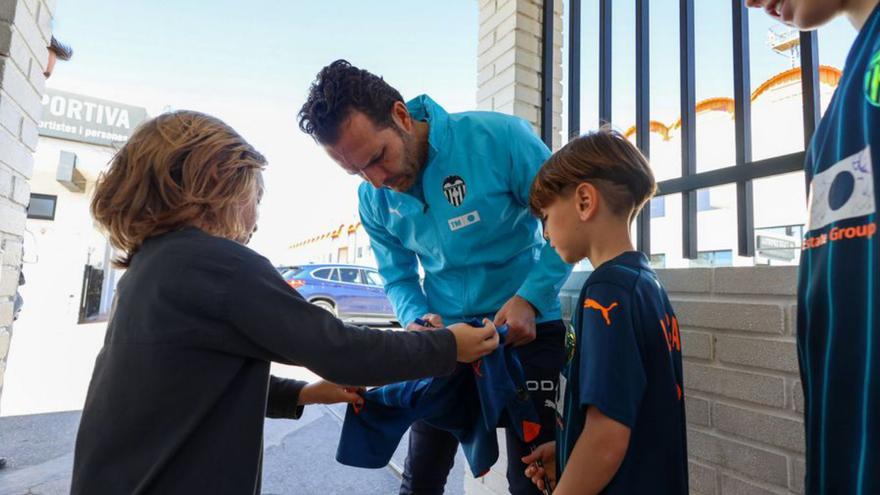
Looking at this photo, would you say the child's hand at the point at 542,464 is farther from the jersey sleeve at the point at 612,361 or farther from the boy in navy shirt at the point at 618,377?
the jersey sleeve at the point at 612,361

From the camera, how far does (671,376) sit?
2.72 feet

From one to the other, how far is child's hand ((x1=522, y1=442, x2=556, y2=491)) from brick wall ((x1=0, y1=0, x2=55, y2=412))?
79.0 inches

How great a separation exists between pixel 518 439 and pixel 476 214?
1.94 ft

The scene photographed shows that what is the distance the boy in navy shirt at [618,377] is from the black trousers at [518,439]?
23cm

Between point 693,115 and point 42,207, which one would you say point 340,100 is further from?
point 42,207

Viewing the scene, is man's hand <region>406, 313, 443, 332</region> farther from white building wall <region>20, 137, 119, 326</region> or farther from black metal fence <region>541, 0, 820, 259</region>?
white building wall <region>20, 137, 119, 326</region>

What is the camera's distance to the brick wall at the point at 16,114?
1615mm

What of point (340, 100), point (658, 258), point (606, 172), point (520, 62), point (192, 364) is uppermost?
point (520, 62)

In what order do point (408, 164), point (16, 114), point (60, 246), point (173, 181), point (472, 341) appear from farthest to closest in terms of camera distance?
point (60, 246)
point (16, 114)
point (408, 164)
point (472, 341)
point (173, 181)

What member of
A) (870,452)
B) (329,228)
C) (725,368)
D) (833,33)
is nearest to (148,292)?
(870,452)

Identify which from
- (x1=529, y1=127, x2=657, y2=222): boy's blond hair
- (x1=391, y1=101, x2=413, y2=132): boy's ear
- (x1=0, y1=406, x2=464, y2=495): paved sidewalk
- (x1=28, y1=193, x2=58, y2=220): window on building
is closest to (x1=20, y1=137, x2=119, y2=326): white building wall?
(x1=28, y1=193, x2=58, y2=220): window on building

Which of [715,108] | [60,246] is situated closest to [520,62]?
[715,108]

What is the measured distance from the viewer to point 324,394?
118 centimetres

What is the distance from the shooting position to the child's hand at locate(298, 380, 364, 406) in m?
1.18
